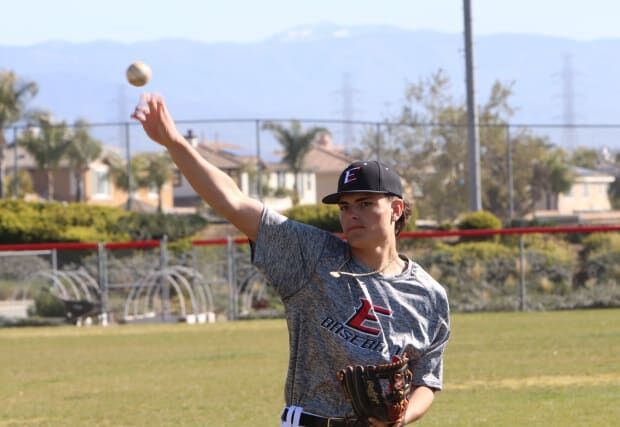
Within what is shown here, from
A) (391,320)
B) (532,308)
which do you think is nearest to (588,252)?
(532,308)

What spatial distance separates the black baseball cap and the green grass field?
5.37m

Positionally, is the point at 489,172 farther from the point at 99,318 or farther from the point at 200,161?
the point at 200,161

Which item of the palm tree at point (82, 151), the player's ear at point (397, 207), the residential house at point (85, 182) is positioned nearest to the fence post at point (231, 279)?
the player's ear at point (397, 207)

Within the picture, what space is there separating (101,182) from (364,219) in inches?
3129

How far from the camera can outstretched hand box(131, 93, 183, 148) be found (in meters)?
4.09

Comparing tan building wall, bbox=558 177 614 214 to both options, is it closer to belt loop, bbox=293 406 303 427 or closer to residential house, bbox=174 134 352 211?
residential house, bbox=174 134 352 211

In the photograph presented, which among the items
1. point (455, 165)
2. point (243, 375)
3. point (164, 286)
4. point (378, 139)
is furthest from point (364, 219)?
point (455, 165)

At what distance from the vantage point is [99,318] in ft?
74.1

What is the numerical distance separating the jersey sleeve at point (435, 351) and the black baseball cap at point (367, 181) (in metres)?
0.44

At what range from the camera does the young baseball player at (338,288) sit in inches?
168

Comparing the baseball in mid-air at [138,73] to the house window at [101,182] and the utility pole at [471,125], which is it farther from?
the house window at [101,182]

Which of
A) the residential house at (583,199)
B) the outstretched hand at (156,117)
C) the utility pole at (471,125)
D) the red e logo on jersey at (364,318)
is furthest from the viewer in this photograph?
the residential house at (583,199)

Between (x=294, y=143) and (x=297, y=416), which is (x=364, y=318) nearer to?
(x=297, y=416)

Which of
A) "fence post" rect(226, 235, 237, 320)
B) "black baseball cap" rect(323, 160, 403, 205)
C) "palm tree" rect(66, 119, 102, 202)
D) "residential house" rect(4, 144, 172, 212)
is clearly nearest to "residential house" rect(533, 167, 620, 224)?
"residential house" rect(4, 144, 172, 212)
